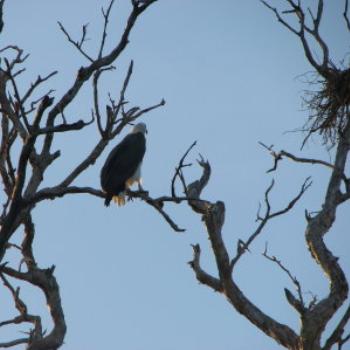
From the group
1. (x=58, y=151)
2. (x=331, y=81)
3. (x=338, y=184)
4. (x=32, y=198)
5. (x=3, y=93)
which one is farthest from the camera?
(x=331, y=81)

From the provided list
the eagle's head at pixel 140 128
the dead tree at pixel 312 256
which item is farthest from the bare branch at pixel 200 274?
the eagle's head at pixel 140 128

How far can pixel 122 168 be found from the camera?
9.44m

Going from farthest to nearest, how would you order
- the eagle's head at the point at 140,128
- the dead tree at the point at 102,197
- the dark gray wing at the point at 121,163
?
1. the eagle's head at the point at 140,128
2. the dark gray wing at the point at 121,163
3. the dead tree at the point at 102,197

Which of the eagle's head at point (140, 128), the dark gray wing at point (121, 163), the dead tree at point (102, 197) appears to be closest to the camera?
the dead tree at point (102, 197)

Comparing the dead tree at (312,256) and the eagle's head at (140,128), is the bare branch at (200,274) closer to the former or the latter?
the dead tree at (312,256)

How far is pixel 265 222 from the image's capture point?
670 centimetres

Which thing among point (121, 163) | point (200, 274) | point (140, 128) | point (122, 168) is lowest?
point (200, 274)

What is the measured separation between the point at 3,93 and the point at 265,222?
2.51 m

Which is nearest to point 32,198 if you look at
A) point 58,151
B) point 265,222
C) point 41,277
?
point 58,151

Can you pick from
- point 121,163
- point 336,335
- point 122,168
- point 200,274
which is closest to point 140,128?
point 121,163

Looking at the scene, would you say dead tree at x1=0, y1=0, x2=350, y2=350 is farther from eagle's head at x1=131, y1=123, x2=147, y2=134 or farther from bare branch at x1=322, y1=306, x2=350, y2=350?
eagle's head at x1=131, y1=123, x2=147, y2=134

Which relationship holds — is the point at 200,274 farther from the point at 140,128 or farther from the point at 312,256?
the point at 140,128

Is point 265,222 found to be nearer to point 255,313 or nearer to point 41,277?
point 255,313

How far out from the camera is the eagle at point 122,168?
29.6 feet
